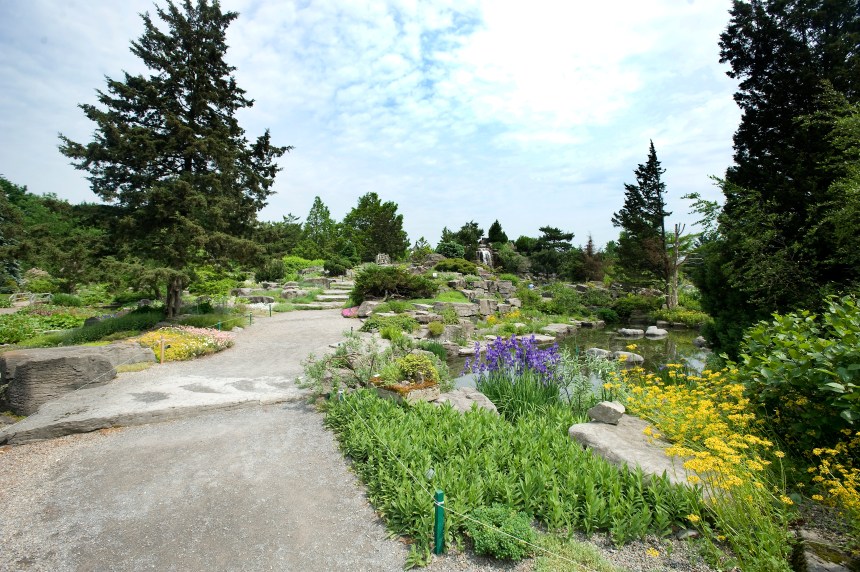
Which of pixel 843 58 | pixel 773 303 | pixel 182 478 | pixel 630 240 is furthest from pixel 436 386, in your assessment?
pixel 630 240

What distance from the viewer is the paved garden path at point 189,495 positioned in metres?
2.81

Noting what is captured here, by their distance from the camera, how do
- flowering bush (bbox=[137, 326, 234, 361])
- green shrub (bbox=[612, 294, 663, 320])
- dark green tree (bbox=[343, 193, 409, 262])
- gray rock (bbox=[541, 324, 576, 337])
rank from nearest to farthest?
flowering bush (bbox=[137, 326, 234, 361]) → gray rock (bbox=[541, 324, 576, 337]) → green shrub (bbox=[612, 294, 663, 320]) → dark green tree (bbox=[343, 193, 409, 262])

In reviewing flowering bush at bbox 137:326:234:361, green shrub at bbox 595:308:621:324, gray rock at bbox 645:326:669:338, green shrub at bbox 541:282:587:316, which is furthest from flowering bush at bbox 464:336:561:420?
green shrub at bbox 595:308:621:324

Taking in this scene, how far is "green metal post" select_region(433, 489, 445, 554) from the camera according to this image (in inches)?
106

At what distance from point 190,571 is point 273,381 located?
4.53m

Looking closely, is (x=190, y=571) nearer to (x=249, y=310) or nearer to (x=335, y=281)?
(x=249, y=310)

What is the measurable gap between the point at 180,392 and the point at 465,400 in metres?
4.60

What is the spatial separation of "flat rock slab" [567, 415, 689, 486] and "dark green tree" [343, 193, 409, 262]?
34.3m

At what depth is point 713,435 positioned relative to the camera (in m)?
3.45

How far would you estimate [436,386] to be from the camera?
18.4ft

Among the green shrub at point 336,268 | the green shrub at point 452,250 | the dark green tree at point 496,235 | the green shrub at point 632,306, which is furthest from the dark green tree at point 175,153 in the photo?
the dark green tree at point 496,235

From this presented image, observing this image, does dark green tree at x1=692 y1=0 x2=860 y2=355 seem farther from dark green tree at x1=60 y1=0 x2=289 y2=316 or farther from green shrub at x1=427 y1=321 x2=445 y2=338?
dark green tree at x1=60 y1=0 x2=289 y2=316

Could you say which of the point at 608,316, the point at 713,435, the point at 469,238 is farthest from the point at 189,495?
the point at 469,238

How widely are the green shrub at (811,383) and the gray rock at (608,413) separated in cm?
126
